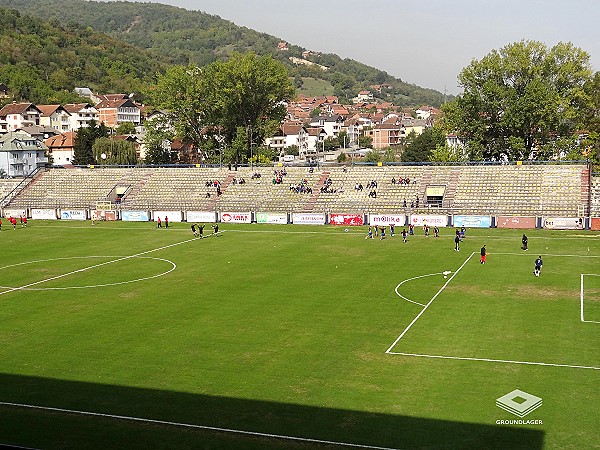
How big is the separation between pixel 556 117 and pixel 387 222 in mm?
32997

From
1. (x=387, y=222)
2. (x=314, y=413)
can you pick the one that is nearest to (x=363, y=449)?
(x=314, y=413)

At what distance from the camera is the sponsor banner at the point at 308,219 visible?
7669cm

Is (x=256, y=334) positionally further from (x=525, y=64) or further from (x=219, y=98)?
(x=219, y=98)

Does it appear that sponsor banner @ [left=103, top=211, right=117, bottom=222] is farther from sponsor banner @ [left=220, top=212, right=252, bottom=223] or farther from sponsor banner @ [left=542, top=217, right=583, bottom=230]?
sponsor banner @ [left=542, top=217, right=583, bottom=230]

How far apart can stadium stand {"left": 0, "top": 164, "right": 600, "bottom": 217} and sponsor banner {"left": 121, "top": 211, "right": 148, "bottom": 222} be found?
5.71 ft

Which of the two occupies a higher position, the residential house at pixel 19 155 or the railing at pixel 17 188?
the residential house at pixel 19 155

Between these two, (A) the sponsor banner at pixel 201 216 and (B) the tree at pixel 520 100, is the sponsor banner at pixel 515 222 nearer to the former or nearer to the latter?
(B) the tree at pixel 520 100

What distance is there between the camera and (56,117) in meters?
183

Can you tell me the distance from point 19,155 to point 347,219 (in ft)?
214

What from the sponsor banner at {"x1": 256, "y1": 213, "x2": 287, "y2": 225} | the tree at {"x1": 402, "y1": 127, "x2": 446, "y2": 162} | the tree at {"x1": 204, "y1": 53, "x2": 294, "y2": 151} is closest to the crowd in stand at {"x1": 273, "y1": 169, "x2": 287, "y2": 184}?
the sponsor banner at {"x1": 256, "y1": 213, "x2": 287, "y2": 225}

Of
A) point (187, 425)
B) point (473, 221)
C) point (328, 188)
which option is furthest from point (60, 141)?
point (187, 425)

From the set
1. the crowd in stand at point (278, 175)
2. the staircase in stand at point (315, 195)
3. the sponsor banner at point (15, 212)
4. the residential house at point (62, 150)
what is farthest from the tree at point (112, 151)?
the staircase in stand at point (315, 195)

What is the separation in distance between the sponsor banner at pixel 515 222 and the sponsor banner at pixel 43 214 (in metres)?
57.4

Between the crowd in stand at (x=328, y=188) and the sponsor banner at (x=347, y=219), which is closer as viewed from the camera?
the sponsor banner at (x=347, y=219)
